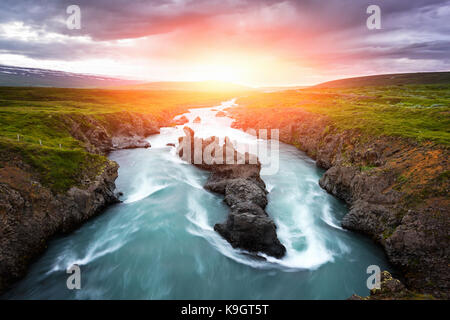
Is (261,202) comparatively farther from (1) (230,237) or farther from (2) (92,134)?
(2) (92,134)

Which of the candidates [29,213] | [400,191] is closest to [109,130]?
[29,213]

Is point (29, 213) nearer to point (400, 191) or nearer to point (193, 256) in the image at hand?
point (193, 256)

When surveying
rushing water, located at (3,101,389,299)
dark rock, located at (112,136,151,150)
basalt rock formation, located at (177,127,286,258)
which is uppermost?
dark rock, located at (112,136,151,150)

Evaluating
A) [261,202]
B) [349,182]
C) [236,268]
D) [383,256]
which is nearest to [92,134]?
[261,202]

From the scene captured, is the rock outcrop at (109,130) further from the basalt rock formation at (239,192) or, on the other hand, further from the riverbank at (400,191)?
the riverbank at (400,191)

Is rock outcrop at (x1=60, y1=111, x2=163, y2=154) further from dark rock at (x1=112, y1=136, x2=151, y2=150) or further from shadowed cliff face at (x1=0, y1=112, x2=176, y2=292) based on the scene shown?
shadowed cliff face at (x1=0, y1=112, x2=176, y2=292)

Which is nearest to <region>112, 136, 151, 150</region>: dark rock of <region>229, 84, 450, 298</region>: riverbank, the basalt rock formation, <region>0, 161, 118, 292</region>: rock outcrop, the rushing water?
the basalt rock formation
